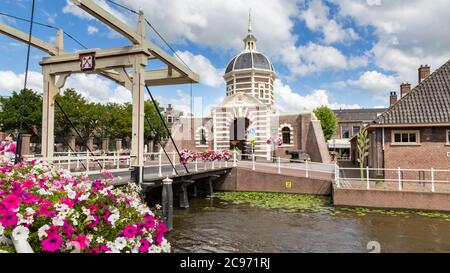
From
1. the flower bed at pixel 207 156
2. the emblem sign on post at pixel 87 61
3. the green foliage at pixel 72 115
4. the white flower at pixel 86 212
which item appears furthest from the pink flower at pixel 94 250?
the green foliage at pixel 72 115

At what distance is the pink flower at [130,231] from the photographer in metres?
2.61

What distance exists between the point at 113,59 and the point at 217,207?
7.56 metres

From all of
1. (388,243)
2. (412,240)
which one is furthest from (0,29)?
(412,240)

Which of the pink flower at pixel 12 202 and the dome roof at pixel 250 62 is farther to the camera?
the dome roof at pixel 250 62

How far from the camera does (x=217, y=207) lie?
13680mm

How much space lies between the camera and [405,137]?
14664 mm

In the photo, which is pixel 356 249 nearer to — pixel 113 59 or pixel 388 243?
pixel 388 243

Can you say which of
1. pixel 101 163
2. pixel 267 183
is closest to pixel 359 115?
pixel 267 183

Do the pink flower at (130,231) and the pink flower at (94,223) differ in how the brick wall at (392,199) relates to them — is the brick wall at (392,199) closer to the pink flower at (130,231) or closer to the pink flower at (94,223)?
the pink flower at (130,231)

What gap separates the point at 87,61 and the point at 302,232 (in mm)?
8166

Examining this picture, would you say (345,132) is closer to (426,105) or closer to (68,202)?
(426,105)

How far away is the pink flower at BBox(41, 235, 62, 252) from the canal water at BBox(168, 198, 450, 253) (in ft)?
19.8

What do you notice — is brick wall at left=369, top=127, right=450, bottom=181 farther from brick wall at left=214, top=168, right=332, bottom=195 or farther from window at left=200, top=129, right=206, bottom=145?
window at left=200, top=129, right=206, bottom=145

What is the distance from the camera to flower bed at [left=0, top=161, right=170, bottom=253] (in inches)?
90.6
